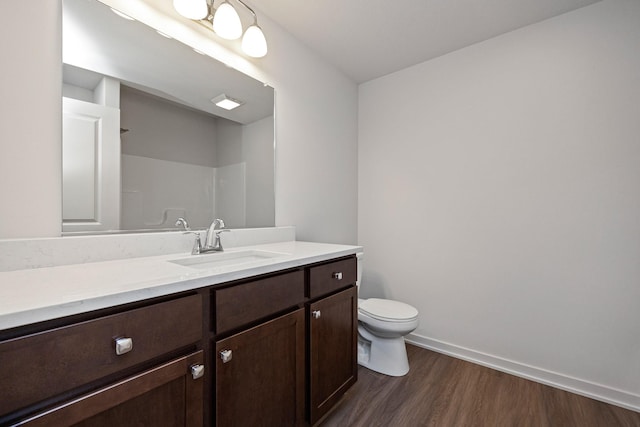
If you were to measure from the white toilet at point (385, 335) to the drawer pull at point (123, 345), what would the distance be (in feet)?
4.22

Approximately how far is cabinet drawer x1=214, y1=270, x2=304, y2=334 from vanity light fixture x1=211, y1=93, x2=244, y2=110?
108 centimetres

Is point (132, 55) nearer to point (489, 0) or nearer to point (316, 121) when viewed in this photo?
point (316, 121)

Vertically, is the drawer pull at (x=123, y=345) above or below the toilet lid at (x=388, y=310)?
above

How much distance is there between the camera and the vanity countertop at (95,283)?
1.86 feet

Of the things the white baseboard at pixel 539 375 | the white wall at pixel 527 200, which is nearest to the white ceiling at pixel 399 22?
the white wall at pixel 527 200

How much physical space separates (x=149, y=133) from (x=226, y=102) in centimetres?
49

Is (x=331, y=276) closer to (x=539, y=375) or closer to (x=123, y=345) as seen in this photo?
(x=123, y=345)

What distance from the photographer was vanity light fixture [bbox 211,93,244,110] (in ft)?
5.20

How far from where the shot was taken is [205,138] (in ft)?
5.05

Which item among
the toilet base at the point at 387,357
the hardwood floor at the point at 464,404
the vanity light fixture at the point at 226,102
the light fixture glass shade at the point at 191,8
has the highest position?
the light fixture glass shade at the point at 191,8

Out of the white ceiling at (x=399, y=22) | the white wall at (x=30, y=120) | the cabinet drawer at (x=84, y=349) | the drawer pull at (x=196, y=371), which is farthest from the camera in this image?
the white ceiling at (x=399, y=22)

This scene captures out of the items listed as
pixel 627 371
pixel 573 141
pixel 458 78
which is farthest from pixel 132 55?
pixel 627 371

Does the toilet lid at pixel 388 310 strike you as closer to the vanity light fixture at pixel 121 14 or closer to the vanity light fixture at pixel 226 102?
the vanity light fixture at pixel 226 102

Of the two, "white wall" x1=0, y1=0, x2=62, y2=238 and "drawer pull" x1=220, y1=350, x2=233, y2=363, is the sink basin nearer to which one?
"drawer pull" x1=220, y1=350, x2=233, y2=363
